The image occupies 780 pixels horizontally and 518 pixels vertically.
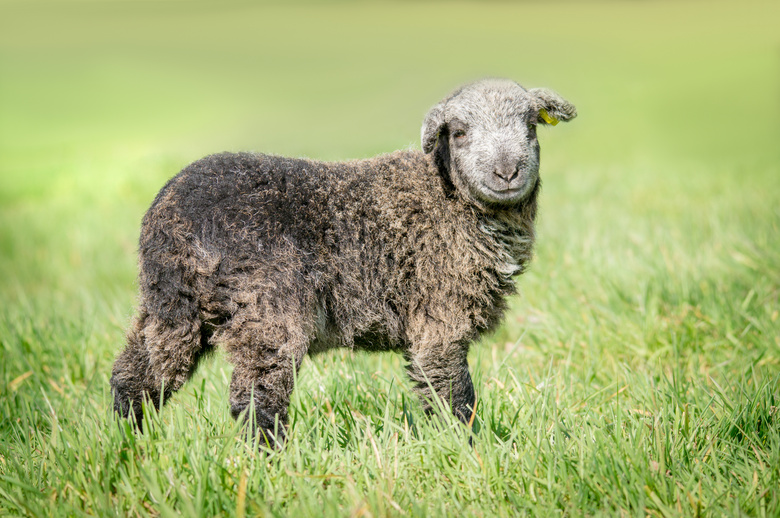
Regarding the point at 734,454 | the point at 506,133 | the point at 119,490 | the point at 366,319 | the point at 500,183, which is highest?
the point at 506,133

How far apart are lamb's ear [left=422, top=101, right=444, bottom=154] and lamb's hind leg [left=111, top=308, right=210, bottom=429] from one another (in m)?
1.69

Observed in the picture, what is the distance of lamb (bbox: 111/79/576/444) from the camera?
134 inches

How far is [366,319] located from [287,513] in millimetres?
1241

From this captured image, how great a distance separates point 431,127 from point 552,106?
86cm

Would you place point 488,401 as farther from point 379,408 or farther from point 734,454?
point 734,454

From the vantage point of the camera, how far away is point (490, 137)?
3912mm

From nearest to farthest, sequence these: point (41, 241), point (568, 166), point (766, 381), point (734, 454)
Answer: point (734, 454)
point (766, 381)
point (41, 241)
point (568, 166)

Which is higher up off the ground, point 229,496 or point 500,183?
point 500,183

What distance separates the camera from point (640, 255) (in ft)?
20.9

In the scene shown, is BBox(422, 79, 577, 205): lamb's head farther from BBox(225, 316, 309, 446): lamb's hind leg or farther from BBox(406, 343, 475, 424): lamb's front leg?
BBox(225, 316, 309, 446): lamb's hind leg

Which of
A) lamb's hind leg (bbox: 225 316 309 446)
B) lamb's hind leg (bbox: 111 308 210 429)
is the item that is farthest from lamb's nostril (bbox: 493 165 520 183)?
lamb's hind leg (bbox: 111 308 210 429)

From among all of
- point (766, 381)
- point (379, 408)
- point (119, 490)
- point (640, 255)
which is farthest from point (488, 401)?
point (640, 255)

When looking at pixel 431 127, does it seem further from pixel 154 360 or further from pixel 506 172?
pixel 154 360

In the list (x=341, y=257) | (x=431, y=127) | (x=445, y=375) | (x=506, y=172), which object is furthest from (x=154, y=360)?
(x=506, y=172)
